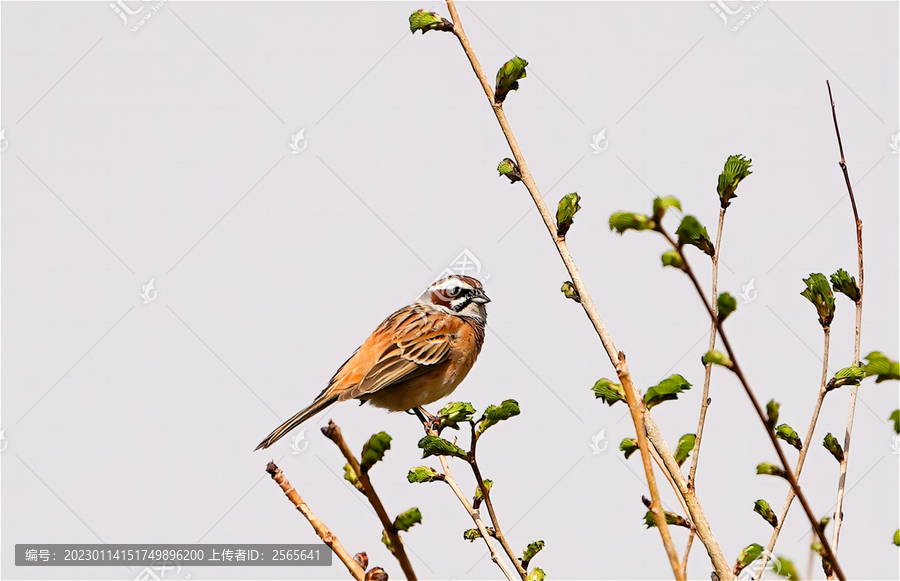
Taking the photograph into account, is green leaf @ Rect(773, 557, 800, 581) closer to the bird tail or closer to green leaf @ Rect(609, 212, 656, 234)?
green leaf @ Rect(609, 212, 656, 234)

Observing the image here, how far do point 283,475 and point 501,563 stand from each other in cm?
124

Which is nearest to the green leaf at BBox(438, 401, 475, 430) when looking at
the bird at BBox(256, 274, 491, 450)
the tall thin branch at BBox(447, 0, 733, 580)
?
the tall thin branch at BBox(447, 0, 733, 580)

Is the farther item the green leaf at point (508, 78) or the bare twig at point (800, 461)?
the green leaf at point (508, 78)

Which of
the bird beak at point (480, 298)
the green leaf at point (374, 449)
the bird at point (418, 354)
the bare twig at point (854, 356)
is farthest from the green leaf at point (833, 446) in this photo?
the bird beak at point (480, 298)

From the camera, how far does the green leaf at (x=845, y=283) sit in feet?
8.36

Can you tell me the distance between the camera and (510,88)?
2818mm

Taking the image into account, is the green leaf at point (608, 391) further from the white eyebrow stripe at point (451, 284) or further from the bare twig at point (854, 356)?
the white eyebrow stripe at point (451, 284)

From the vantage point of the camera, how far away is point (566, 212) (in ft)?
8.50

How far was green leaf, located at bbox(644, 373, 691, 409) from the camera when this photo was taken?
85.3 inches

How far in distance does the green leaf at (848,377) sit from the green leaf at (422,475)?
1.35 meters

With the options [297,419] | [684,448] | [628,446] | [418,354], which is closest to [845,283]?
[684,448]

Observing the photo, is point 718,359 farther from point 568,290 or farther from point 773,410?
point 568,290

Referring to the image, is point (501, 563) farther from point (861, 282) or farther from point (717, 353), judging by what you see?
point (861, 282)

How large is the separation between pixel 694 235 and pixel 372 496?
1164 mm
